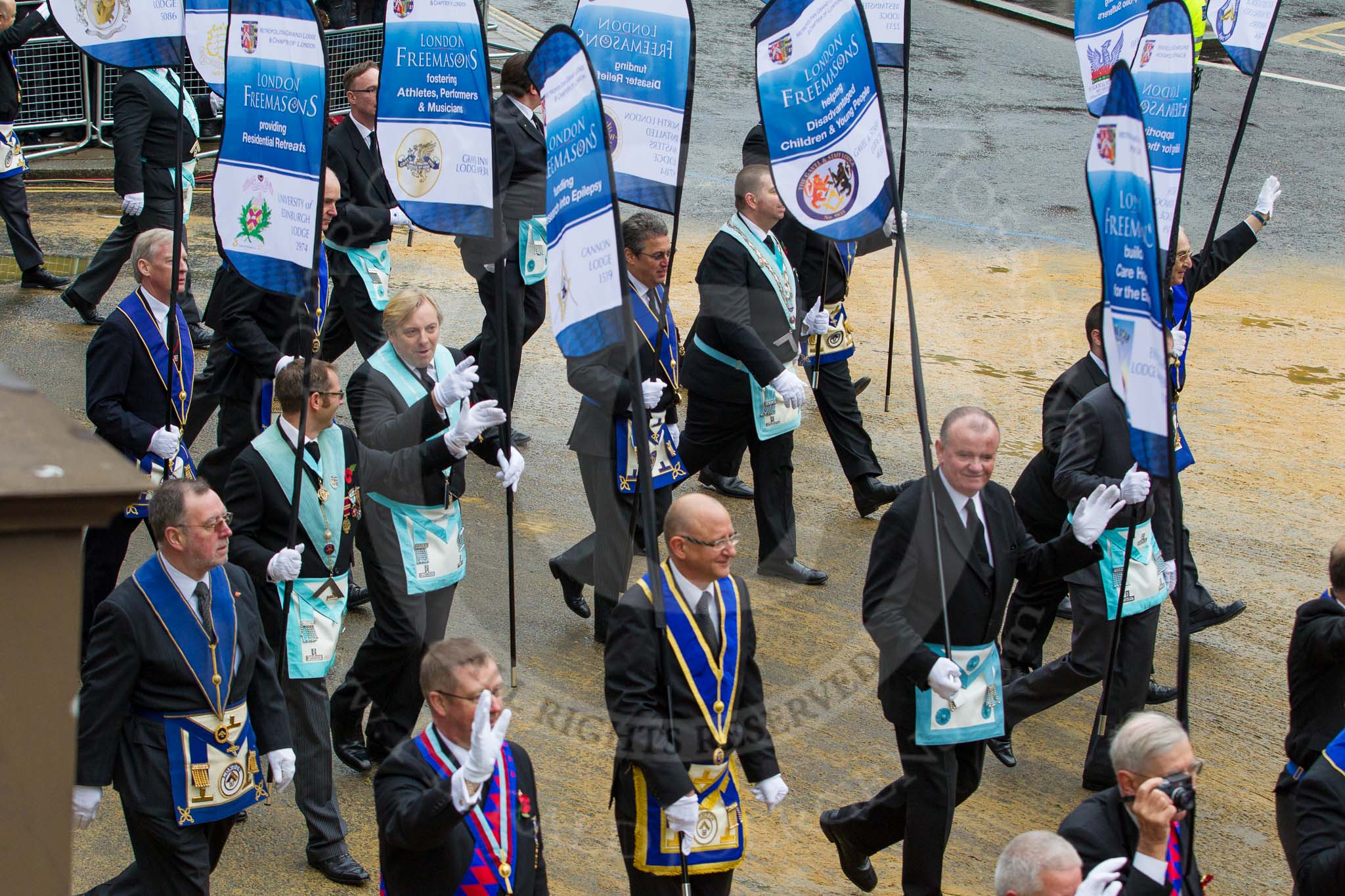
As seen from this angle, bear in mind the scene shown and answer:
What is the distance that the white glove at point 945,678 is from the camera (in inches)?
192

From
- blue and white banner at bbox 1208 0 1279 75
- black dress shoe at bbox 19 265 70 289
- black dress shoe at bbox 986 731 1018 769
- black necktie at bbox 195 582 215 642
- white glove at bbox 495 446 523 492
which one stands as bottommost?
black dress shoe at bbox 19 265 70 289

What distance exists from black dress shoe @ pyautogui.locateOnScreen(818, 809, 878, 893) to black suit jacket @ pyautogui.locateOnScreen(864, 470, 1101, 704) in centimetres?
52

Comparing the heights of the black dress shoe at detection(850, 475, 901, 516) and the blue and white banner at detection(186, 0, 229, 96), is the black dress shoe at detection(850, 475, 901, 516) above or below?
below

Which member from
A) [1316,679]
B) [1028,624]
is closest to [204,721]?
[1316,679]

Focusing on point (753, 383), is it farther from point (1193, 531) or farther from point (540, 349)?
point (540, 349)

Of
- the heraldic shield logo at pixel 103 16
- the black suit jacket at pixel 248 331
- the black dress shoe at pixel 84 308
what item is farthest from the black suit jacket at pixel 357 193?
the black dress shoe at pixel 84 308

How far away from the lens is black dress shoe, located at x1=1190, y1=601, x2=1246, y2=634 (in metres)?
7.25

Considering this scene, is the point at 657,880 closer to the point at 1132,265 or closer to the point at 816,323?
the point at 1132,265

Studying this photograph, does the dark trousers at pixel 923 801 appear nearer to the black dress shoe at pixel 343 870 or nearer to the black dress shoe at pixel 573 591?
the black dress shoe at pixel 343 870

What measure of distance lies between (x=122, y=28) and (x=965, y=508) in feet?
15.0

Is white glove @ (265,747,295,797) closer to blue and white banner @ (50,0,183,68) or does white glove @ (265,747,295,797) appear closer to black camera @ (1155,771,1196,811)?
black camera @ (1155,771,1196,811)

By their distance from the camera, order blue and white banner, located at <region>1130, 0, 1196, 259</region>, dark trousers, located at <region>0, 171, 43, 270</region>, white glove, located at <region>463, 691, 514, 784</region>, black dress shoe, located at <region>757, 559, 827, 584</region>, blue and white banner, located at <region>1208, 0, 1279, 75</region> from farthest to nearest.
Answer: dark trousers, located at <region>0, 171, 43, 270</region>
blue and white banner, located at <region>1208, 0, 1279, 75</region>
black dress shoe, located at <region>757, 559, 827, 584</region>
blue and white banner, located at <region>1130, 0, 1196, 259</region>
white glove, located at <region>463, 691, 514, 784</region>

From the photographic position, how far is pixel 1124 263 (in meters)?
4.66

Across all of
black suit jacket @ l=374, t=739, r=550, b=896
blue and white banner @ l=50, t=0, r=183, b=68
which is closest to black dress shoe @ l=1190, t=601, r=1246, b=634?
black suit jacket @ l=374, t=739, r=550, b=896
